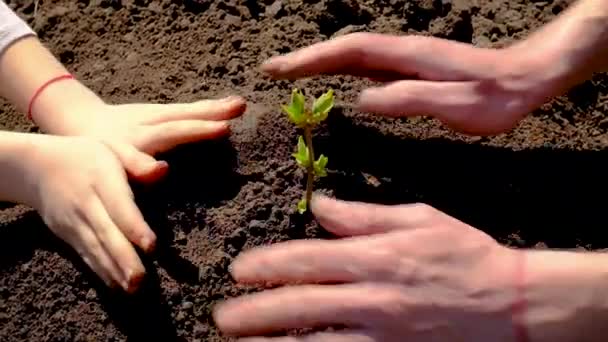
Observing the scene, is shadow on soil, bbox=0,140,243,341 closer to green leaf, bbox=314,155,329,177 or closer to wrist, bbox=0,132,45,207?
wrist, bbox=0,132,45,207

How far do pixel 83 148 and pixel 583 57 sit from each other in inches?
34.7

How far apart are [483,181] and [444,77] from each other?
195mm

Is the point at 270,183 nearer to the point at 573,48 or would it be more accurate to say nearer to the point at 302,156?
the point at 302,156

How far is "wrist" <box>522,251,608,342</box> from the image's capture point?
113cm

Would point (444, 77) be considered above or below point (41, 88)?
above

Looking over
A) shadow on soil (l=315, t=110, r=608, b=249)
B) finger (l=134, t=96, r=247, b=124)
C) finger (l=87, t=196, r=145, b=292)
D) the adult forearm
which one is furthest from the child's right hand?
the adult forearm

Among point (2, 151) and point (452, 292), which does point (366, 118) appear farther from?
point (2, 151)

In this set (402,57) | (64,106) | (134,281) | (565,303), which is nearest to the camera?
(565,303)

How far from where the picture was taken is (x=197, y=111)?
139 cm

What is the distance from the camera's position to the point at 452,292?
3.76 ft

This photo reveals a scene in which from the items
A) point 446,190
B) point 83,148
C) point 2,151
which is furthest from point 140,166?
point 446,190

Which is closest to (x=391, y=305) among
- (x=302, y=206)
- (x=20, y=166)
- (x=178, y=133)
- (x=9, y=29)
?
(x=302, y=206)

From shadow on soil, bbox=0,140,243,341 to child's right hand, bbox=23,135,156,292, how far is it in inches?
1.5

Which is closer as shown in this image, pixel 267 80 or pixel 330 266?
pixel 330 266
